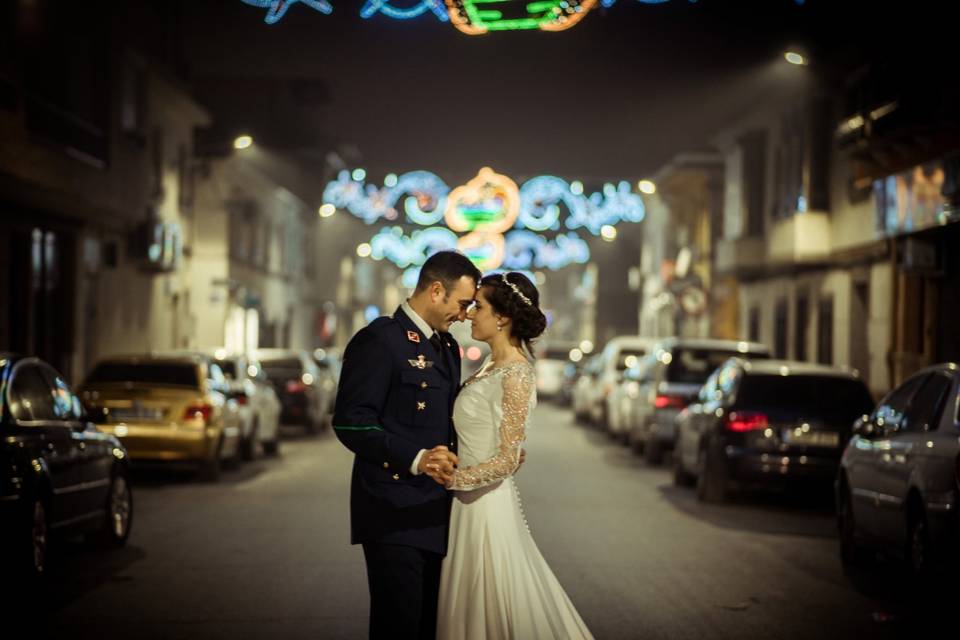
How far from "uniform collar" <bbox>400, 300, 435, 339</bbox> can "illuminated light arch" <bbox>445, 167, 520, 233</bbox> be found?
54018 mm

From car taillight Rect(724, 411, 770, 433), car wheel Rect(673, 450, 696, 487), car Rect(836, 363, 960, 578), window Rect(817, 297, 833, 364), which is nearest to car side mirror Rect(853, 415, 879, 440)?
car Rect(836, 363, 960, 578)

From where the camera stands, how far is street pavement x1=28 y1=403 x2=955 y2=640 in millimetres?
9492

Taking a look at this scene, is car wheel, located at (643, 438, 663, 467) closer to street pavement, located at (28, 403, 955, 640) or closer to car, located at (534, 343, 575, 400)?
street pavement, located at (28, 403, 955, 640)

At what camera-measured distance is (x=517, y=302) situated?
6.54 meters

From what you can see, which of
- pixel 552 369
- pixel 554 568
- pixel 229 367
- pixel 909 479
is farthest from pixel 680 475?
pixel 552 369

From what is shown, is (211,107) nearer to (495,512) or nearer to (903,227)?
(903,227)

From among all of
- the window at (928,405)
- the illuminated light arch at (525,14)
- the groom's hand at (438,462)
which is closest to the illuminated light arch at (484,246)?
the illuminated light arch at (525,14)

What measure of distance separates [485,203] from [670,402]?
38046mm

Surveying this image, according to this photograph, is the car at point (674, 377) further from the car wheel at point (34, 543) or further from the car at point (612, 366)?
the car wheel at point (34, 543)

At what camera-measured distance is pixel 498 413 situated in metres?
6.32

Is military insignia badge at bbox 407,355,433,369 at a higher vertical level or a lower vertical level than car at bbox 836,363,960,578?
higher

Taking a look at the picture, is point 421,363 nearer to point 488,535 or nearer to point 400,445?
point 400,445

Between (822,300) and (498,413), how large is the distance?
3071 cm

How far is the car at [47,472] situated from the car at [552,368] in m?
36.4
